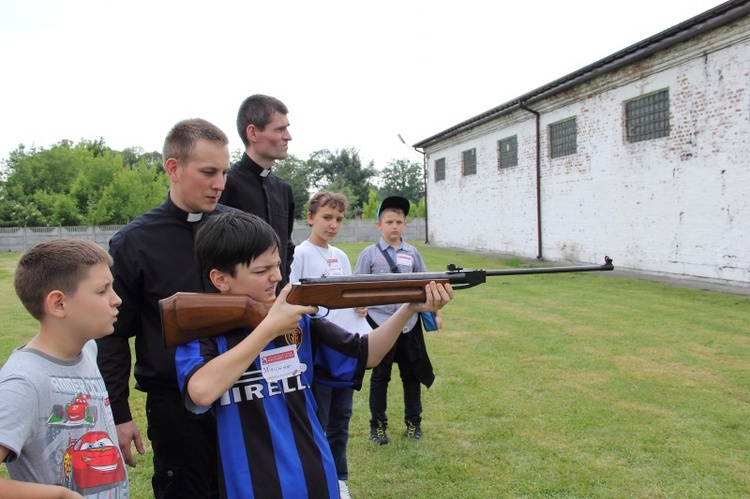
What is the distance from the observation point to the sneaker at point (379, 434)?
4.62 m

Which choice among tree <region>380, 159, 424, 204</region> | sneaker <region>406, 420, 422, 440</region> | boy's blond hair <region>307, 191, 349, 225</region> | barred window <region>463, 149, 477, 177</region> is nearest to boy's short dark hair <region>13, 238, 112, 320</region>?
boy's blond hair <region>307, 191, 349, 225</region>

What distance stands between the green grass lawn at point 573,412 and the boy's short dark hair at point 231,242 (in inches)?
96.4

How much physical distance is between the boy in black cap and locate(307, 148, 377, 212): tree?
57.6 meters

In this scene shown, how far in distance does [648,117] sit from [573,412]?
12.2m

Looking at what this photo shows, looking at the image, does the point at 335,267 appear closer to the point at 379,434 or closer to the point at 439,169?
the point at 379,434

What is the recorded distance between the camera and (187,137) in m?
2.52

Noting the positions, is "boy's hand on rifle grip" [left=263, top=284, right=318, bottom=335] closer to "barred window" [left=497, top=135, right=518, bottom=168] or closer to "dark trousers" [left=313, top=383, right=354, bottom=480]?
"dark trousers" [left=313, top=383, right=354, bottom=480]

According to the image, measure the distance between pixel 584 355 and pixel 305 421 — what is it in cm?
599

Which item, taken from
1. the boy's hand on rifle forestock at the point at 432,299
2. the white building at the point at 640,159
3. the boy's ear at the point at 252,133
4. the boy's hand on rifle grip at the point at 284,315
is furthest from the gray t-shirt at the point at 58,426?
the white building at the point at 640,159

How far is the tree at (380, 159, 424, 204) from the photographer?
2825 inches

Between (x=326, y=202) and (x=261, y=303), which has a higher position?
(x=326, y=202)

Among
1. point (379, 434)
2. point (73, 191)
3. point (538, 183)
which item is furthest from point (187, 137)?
point (73, 191)

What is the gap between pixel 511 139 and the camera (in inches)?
867

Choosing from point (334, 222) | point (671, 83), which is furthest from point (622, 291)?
point (334, 222)
